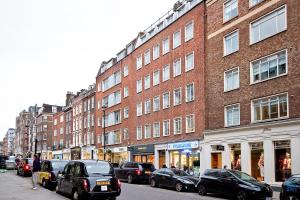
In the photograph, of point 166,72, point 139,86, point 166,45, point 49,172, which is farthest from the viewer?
point 139,86

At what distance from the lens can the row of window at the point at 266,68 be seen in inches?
1132

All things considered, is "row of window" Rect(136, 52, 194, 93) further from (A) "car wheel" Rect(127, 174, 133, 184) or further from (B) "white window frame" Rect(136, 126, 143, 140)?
(A) "car wheel" Rect(127, 174, 133, 184)

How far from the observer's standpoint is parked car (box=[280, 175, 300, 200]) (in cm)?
1867

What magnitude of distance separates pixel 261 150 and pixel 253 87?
14.1ft

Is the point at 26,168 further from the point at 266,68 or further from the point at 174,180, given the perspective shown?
the point at 266,68

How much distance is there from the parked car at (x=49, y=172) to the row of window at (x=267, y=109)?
1280cm

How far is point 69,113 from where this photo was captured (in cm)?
8862

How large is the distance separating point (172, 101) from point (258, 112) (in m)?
13.8

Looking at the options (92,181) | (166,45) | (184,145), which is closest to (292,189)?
(92,181)

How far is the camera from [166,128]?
1751 inches

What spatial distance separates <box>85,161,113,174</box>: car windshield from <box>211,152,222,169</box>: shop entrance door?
57.4ft

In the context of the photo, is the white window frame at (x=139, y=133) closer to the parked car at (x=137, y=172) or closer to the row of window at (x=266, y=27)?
the parked car at (x=137, y=172)

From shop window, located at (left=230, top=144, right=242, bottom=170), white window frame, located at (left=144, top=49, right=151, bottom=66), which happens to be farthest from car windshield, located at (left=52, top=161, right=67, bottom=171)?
white window frame, located at (left=144, top=49, right=151, bottom=66)

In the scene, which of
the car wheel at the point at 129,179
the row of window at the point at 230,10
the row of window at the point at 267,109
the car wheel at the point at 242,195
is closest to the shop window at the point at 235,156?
the row of window at the point at 267,109
